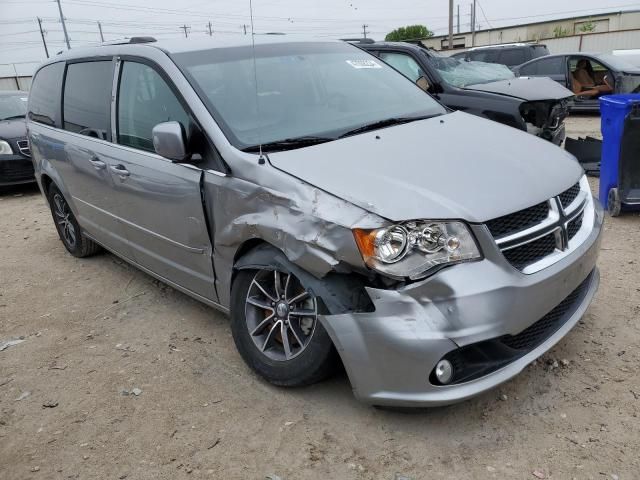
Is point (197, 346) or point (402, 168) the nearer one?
point (402, 168)

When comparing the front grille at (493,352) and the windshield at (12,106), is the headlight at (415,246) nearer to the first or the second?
the front grille at (493,352)

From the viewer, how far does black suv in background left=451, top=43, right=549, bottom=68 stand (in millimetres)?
14555

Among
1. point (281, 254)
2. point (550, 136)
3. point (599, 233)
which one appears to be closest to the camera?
point (281, 254)

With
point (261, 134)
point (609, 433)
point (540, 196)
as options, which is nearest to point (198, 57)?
point (261, 134)

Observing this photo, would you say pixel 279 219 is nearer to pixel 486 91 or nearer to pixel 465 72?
pixel 486 91

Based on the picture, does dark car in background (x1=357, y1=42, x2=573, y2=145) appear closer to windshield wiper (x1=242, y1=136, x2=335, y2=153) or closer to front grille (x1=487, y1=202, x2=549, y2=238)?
windshield wiper (x1=242, y1=136, x2=335, y2=153)

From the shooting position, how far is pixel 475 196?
8.15 feet

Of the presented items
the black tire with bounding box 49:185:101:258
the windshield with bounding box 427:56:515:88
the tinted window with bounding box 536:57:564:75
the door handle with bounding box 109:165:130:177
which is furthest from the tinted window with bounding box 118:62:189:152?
the tinted window with bounding box 536:57:564:75

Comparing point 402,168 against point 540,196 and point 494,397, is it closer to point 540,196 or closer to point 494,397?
point 540,196

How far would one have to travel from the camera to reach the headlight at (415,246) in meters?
2.37

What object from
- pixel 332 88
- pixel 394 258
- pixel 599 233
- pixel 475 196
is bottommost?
pixel 599 233

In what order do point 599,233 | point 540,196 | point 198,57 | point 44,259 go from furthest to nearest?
point 44,259 < point 198,57 < point 599,233 < point 540,196

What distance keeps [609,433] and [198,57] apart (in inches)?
117

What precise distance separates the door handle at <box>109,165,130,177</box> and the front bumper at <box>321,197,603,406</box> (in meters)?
1.98
